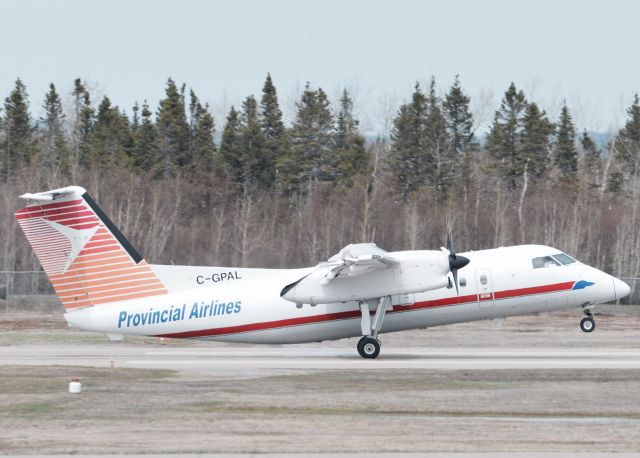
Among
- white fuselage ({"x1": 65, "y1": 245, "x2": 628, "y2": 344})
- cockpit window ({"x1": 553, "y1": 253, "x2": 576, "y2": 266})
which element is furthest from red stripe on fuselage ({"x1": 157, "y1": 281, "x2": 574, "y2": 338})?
cockpit window ({"x1": 553, "y1": 253, "x2": 576, "y2": 266})

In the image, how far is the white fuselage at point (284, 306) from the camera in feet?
90.8

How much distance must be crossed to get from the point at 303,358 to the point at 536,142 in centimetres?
5924

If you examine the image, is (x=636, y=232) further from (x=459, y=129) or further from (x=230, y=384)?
(x=230, y=384)

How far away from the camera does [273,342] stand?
28.5m

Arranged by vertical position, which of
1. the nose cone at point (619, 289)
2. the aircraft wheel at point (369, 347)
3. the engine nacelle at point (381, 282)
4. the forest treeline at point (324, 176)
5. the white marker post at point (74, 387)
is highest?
the forest treeline at point (324, 176)

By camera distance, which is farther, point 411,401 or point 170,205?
point 170,205

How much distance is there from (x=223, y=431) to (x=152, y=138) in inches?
2886

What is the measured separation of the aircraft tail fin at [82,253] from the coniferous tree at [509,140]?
55.5 meters

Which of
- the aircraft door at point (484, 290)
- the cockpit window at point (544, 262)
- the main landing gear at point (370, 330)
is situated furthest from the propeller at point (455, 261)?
the cockpit window at point (544, 262)

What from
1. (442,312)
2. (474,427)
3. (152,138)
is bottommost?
(474,427)

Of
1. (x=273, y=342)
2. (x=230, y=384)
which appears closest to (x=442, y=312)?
(x=273, y=342)

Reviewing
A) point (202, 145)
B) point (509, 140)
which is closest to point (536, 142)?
point (509, 140)

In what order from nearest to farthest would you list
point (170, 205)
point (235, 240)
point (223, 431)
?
point (223, 431), point (235, 240), point (170, 205)

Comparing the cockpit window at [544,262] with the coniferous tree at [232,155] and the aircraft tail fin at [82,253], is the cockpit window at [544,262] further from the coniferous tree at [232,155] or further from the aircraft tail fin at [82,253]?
the coniferous tree at [232,155]
